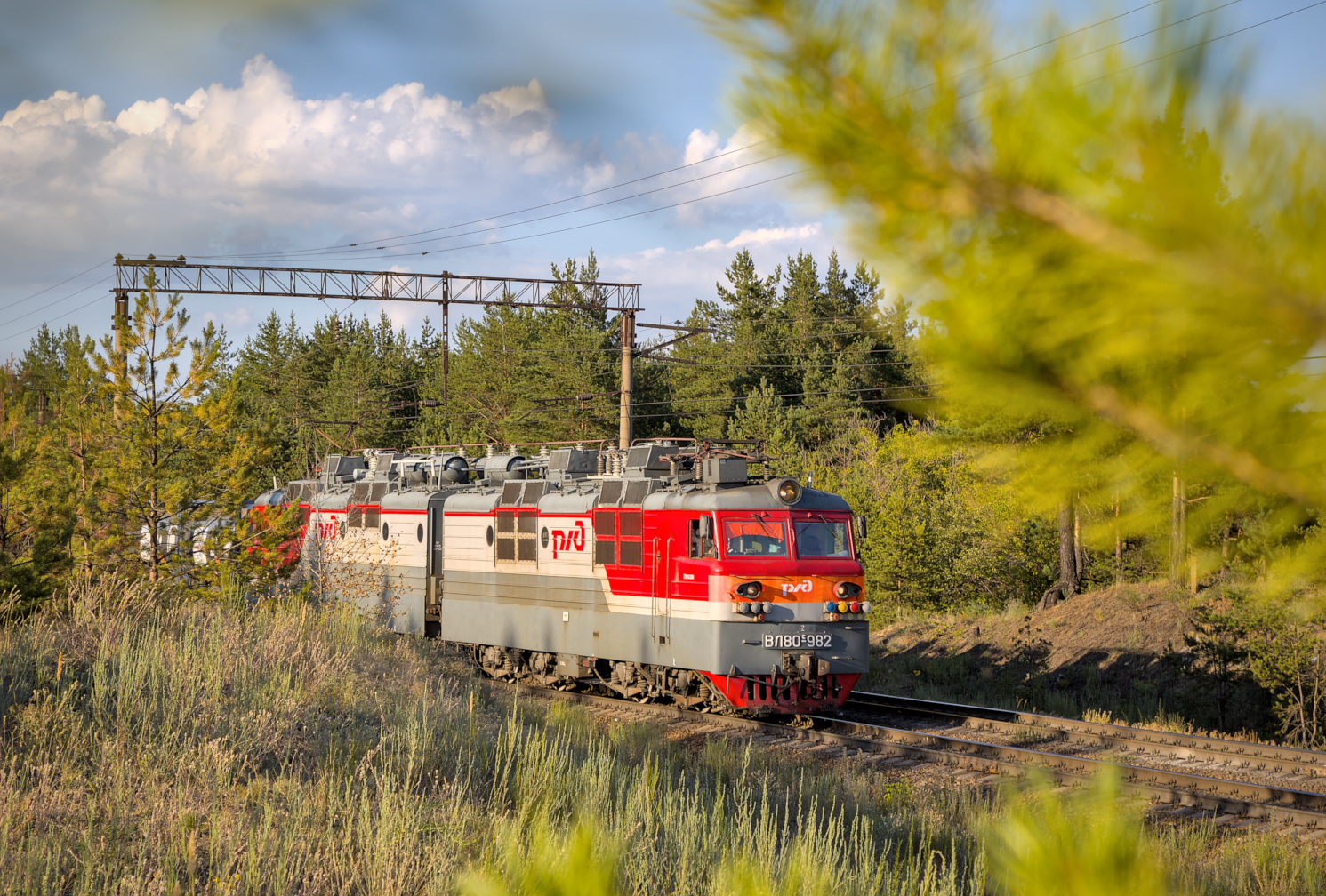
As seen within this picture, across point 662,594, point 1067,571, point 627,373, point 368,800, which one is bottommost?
point 368,800

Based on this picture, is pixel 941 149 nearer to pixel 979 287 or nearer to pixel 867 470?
pixel 979 287

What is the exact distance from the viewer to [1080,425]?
67.9 inches

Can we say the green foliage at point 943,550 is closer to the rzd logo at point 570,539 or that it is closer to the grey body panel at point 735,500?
the grey body panel at point 735,500

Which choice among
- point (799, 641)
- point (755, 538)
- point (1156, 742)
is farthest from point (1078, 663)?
point (755, 538)

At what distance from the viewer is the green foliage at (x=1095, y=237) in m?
1.23

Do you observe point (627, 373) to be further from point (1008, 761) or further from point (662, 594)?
point (1008, 761)

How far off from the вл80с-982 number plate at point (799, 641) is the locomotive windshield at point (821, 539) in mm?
1248

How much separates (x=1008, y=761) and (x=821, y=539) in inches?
165

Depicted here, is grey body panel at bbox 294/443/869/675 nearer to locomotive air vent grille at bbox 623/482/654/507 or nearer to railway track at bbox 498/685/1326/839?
locomotive air vent grille at bbox 623/482/654/507

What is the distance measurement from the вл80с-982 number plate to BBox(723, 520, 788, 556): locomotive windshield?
125 centimetres

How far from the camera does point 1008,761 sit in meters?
13.3

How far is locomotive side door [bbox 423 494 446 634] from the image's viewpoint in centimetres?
2072

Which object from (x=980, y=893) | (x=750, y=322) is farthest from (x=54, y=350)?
(x=980, y=893)

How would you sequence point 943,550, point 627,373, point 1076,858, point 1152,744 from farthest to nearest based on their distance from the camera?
point 943,550, point 627,373, point 1152,744, point 1076,858
